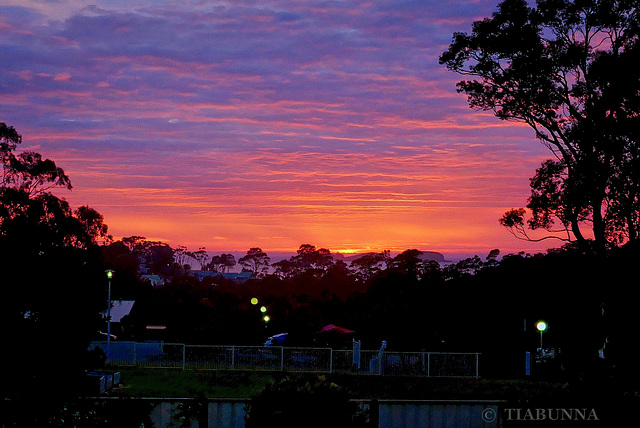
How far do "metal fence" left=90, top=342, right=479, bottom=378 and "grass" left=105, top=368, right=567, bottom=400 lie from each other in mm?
895

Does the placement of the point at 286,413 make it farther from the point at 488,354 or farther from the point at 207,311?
the point at 207,311

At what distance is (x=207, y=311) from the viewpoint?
4984 centimetres

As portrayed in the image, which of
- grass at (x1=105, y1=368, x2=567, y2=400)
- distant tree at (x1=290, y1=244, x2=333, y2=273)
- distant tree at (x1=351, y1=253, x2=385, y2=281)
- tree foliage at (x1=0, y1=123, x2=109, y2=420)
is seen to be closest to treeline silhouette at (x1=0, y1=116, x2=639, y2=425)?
tree foliage at (x1=0, y1=123, x2=109, y2=420)

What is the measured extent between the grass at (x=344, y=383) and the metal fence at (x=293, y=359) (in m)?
0.90

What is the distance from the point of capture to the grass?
27750 millimetres

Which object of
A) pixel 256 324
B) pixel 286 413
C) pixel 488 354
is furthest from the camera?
pixel 256 324

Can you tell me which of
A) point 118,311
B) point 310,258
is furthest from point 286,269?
point 118,311

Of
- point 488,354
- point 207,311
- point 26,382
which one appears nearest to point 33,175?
point 207,311

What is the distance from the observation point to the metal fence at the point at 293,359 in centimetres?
3469

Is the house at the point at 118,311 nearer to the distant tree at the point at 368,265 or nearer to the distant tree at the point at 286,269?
the distant tree at the point at 368,265

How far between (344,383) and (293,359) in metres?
9.54

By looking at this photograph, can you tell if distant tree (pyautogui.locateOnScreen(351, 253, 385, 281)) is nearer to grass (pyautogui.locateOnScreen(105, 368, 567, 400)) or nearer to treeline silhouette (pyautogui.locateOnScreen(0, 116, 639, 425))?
treeline silhouette (pyautogui.locateOnScreen(0, 116, 639, 425))

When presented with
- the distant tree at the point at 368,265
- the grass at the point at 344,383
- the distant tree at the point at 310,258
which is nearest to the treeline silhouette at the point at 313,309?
the grass at the point at 344,383

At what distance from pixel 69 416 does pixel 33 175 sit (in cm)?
4760
